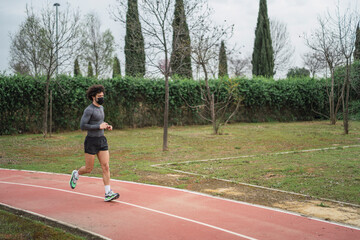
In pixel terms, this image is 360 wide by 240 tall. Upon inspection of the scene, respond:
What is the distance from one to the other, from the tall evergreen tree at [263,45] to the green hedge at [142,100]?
39.8ft

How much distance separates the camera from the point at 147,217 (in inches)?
248

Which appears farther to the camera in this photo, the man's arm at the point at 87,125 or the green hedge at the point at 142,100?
the green hedge at the point at 142,100

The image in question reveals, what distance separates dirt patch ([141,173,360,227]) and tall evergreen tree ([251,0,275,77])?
3545 centimetres

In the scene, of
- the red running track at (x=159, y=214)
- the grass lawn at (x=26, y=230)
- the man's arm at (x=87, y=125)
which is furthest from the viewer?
the man's arm at (x=87, y=125)

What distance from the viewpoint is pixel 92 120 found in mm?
6996

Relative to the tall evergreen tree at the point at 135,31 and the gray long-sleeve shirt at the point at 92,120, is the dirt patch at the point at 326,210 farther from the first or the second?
the tall evergreen tree at the point at 135,31

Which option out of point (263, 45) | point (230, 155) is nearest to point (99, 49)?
point (263, 45)

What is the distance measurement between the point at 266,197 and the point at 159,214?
2.50 meters

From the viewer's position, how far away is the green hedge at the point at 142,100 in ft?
68.6

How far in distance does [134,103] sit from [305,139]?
39.3 ft

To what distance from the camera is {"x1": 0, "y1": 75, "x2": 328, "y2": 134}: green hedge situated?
68.6 ft

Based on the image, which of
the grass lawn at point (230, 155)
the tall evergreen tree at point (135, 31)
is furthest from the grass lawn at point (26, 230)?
the tall evergreen tree at point (135, 31)

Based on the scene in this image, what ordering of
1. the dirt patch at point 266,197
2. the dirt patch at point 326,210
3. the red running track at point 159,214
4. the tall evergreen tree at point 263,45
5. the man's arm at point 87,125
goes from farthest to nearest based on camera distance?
the tall evergreen tree at point 263,45
the man's arm at point 87,125
the dirt patch at point 266,197
the dirt patch at point 326,210
the red running track at point 159,214

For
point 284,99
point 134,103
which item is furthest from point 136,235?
point 284,99
